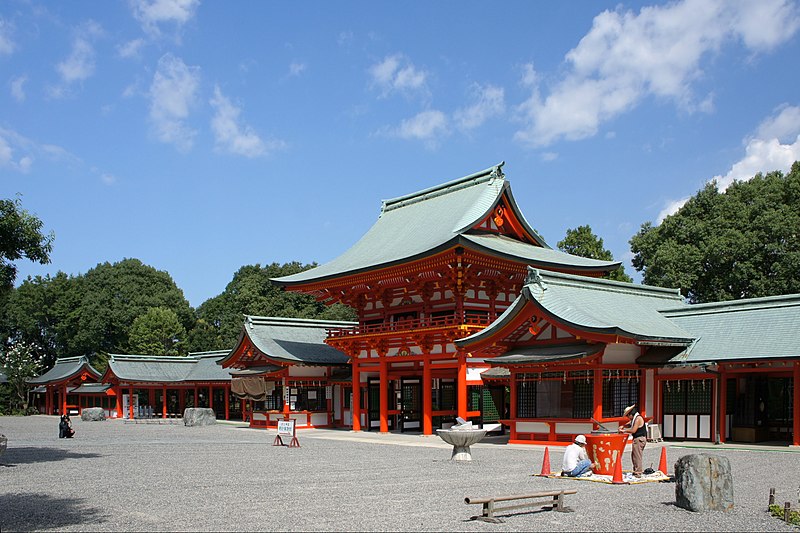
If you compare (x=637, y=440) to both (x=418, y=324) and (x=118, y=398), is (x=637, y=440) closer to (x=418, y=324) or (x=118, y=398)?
(x=418, y=324)

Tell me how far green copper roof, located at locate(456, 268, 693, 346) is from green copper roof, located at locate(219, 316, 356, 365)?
10.8 meters

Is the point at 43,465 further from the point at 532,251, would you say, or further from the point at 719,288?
the point at 719,288

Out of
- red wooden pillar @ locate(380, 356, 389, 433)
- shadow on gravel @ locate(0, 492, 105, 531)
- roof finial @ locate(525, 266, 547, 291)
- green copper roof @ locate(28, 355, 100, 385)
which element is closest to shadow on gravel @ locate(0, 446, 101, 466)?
shadow on gravel @ locate(0, 492, 105, 531)

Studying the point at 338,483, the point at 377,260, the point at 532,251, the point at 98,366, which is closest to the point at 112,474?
the point at 338,483

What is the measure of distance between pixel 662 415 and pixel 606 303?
4.00 m

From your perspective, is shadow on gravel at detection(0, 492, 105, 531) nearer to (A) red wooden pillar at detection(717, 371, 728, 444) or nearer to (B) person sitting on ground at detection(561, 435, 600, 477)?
(B) person sitting on ground at detection(561, 435, 600, 477)

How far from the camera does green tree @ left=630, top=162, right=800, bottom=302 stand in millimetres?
35594

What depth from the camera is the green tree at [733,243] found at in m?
35.6

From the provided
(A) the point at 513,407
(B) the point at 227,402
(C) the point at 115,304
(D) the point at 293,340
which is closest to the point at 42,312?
(C) the point at 115,304

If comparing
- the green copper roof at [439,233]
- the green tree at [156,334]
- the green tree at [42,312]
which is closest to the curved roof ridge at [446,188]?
the green copper roof at [439,233]

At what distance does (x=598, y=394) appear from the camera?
22.3m

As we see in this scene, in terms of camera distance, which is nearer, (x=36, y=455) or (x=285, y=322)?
(x=36, y=455)

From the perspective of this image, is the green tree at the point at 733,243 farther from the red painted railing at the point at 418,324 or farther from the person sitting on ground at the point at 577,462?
the person sitting on ground at the point at 577,462

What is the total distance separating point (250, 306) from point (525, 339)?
43240mm
